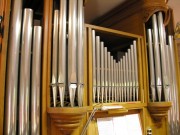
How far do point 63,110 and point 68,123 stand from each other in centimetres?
16

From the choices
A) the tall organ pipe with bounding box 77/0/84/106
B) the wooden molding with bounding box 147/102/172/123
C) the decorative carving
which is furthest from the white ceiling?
the wooden molding with bounding box 147/102/172/123

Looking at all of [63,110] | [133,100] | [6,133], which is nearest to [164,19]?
[133,100]

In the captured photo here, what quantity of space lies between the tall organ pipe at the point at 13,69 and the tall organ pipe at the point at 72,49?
464 mm

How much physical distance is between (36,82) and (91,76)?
621 mm

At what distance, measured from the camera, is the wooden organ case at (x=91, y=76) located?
5.57ft

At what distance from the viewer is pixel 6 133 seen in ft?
5.02

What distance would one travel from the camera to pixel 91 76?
209 cm

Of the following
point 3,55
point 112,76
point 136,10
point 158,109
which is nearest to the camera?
point 3,55

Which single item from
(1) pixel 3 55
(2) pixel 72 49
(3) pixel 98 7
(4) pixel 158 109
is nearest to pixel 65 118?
(2) pixel 72 49

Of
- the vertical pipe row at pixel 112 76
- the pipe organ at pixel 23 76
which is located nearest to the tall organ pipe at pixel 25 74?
the pipe organ at pixel 23 76

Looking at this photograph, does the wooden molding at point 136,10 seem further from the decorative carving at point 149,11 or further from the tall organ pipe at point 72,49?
the tall organ pipe at point 72,49

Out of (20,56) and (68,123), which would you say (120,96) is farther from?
(20,56)

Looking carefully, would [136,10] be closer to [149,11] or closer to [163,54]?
[149,11]

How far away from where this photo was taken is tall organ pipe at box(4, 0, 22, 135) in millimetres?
1548
